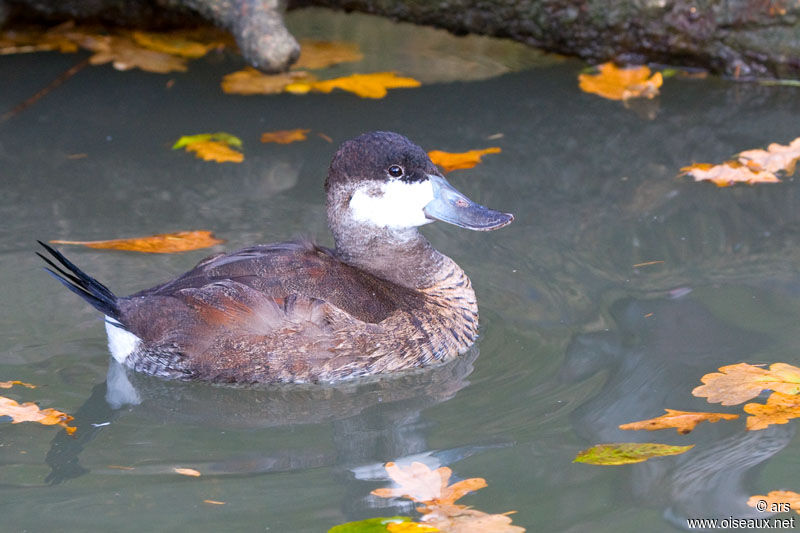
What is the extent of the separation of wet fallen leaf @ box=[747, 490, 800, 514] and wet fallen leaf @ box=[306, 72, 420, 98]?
368cm

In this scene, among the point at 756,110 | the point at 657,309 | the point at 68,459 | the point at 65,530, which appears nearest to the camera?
the point at 65,530

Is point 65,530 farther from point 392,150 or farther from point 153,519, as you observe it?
point 392,150

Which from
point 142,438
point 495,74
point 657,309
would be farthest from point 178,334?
point 495,74

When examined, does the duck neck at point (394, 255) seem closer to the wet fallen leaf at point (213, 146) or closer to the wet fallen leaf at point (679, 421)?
the wet fallen leaf at point (679, 421)

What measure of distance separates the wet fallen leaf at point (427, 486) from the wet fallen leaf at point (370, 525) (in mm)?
144

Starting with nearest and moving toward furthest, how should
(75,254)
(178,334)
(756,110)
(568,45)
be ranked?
(178,334), (75,254), (756,110), (568,45)

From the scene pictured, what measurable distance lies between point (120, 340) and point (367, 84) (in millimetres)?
2813

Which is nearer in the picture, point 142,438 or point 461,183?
point 142,438

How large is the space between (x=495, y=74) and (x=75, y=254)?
296cm

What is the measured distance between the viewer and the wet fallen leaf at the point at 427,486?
3012 mm

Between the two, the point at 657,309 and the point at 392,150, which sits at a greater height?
the point at 392,150

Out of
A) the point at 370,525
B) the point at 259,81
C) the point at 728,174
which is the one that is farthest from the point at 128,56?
the point at 370,525

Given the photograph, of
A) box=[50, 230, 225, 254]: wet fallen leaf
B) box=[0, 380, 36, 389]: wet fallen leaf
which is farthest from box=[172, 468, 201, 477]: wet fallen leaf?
box=[50, 230, 225, 254]: wet fallen leaf

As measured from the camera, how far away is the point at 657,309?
160 inches
